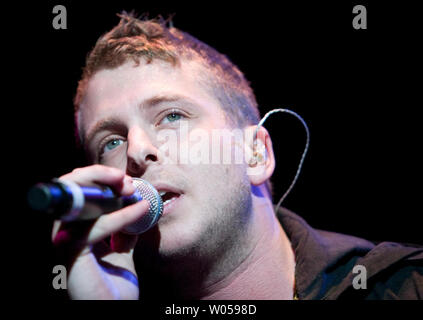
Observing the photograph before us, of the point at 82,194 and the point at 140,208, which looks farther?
the point at 140,208

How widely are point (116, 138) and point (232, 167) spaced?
729 millimetres

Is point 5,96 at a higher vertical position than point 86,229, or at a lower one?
higher

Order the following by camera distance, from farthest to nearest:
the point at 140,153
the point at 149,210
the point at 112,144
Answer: the point at 112,144
the point at 140,153
the point at 149,210

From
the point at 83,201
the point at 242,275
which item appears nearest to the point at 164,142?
the point at 83,201

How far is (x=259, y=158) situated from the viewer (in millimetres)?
2211

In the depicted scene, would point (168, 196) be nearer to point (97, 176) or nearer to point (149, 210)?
point (149, 210)

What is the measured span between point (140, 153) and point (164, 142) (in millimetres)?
181

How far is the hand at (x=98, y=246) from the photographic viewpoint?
4.13 ft

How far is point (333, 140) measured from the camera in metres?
2.79

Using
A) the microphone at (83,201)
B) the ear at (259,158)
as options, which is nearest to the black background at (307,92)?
the ear at (259,158)

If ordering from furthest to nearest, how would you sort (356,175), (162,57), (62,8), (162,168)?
(356,175), (62,8), (162,57), (162,168)

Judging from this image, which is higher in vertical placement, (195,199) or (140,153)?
(140,153)
